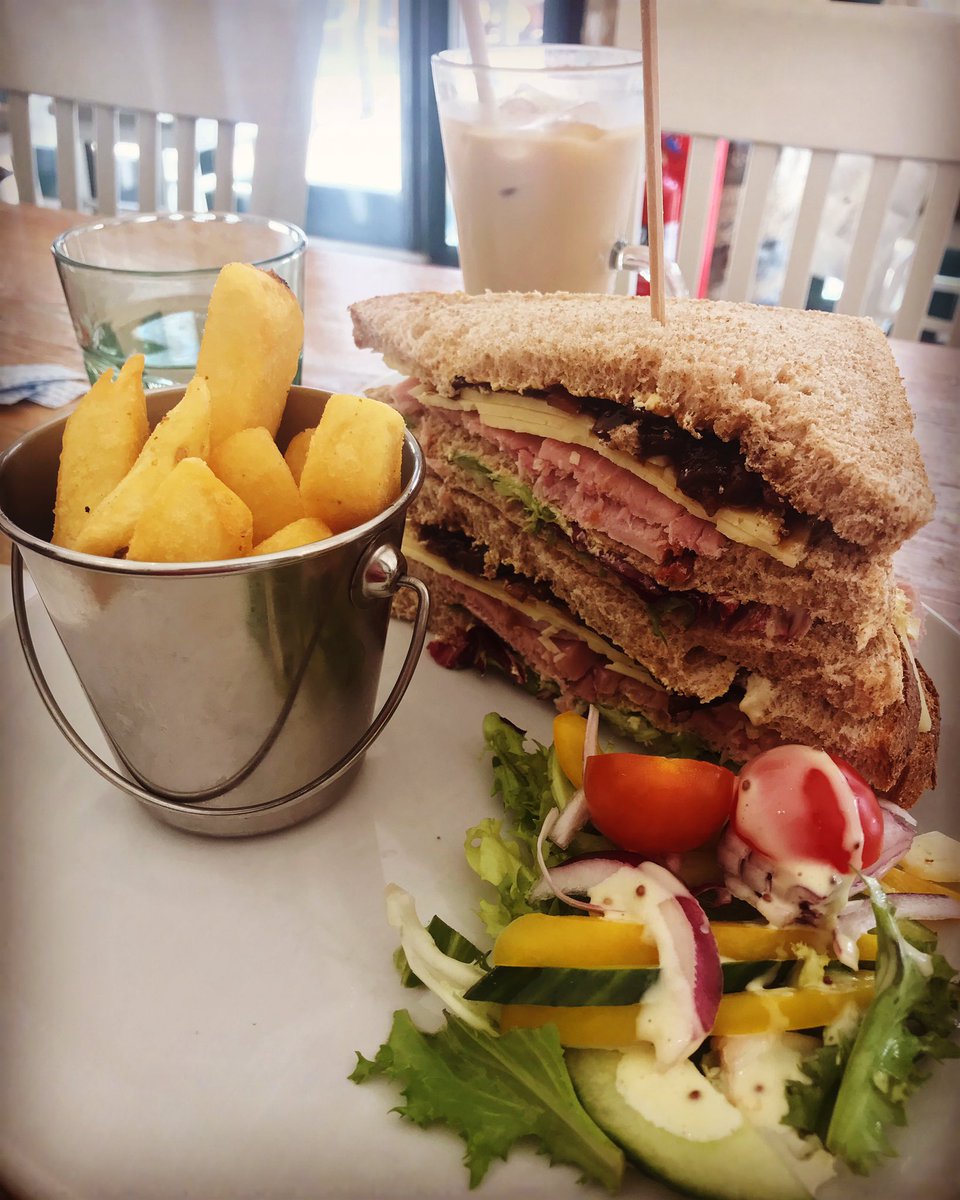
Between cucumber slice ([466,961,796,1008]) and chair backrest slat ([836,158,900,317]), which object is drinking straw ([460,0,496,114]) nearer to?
chair backrest slat ([836,158,900,317])

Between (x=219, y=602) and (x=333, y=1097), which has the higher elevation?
(x=219, y=602)

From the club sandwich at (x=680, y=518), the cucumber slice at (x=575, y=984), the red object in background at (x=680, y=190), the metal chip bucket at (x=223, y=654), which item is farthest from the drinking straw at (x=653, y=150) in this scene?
the red object in background at (x=680, y=190)

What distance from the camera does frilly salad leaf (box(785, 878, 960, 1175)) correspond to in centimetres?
77

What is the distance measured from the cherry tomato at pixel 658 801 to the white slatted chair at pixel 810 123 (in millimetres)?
1825

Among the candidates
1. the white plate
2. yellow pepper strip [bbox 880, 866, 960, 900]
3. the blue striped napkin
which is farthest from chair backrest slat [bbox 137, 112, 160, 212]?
yellow pepper strip [bbox 880, 866, 960, 900]

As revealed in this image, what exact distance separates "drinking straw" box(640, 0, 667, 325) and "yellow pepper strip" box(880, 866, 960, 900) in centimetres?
82

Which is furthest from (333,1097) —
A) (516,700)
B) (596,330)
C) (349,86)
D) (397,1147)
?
(349,86)

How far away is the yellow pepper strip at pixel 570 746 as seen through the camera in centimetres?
112

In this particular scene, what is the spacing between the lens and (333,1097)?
83cm

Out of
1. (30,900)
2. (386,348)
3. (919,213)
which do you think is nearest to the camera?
(30,900)

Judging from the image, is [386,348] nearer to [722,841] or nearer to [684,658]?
[684,658]

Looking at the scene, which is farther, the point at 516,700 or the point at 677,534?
the point at 516,700

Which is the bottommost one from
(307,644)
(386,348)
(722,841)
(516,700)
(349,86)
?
(516,700)

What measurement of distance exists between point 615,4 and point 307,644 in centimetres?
211
